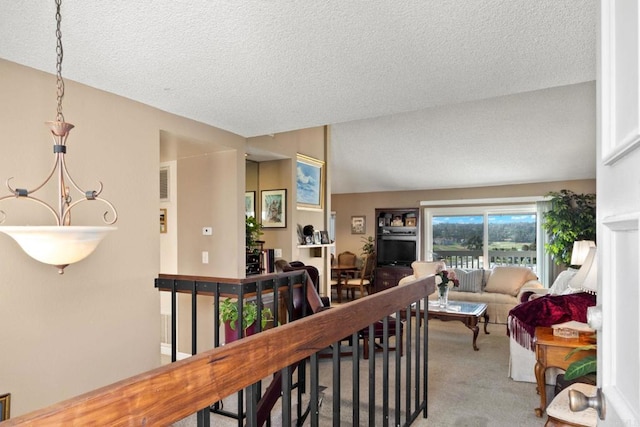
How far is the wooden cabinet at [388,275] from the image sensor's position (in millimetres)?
7974

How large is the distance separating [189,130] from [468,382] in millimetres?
3114

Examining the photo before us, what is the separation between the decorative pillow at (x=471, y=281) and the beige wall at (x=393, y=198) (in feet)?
7.28

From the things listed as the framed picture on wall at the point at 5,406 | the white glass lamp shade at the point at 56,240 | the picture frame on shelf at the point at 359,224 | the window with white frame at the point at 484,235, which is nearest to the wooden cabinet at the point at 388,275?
the window with white frame at the point at 484,235

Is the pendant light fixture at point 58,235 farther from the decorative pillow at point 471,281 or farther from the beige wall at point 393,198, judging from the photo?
the beige wall at point 393,198

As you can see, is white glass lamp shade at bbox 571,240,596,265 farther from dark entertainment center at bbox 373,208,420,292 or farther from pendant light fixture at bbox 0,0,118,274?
pendant light fixture at bbox 0,0,118,274

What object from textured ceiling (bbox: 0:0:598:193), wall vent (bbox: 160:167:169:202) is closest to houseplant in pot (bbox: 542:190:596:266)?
textured ceiling (bbox: 0:0:598:193)

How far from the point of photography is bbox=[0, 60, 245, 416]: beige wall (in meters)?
2.19

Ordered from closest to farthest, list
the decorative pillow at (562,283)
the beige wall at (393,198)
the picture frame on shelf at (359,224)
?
the decorative pillow at (562,283) < the beige wall at (393,198) < the picture frame on shelf at (359,224)

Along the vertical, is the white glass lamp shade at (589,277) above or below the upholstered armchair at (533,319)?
above

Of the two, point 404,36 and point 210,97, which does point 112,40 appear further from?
point 404,36

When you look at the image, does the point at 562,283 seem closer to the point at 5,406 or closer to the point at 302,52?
the point at 302,52

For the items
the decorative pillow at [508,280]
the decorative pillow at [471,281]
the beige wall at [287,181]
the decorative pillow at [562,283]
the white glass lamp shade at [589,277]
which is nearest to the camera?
the white glass lamp shade at [589,277]

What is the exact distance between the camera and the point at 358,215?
8977 millimetres

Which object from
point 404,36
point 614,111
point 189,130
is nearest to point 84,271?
point 189,130
